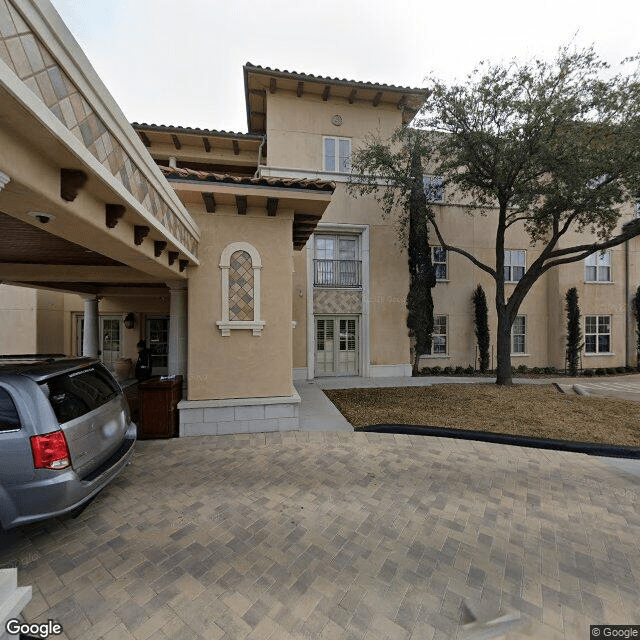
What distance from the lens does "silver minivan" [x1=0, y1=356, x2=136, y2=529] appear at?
2.68 m

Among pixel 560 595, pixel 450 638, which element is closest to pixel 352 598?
pixel 450 638

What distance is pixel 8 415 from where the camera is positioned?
274cm

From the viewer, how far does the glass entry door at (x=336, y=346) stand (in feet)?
41.0

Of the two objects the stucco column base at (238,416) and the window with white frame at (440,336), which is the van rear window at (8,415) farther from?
the window with white frame at (440,336)

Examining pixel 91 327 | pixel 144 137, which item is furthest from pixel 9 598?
pixel 144 137

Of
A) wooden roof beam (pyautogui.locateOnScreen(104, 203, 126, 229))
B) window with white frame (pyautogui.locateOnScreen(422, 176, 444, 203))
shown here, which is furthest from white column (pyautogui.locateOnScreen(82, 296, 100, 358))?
window with white frame (pyautogui.locateOnScreen(422, 176, 444, 203))

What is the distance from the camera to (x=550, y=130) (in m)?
8.81

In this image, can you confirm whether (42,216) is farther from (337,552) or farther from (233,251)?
(337,552)

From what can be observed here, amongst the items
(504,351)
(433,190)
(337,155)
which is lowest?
(504,351)

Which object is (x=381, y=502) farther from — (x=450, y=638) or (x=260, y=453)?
(x=260, y=453)

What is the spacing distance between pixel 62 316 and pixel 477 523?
46.1 ft

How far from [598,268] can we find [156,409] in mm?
19284

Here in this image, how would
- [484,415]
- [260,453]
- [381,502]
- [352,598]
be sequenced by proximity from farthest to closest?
[484,415] < [260,453] < [381,502] < [352,598]

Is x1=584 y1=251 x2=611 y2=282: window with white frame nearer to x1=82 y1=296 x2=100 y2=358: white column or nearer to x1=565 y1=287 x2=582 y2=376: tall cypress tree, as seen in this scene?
x1=565 y1=287 x2=582 y2=376: tall cypress tree
